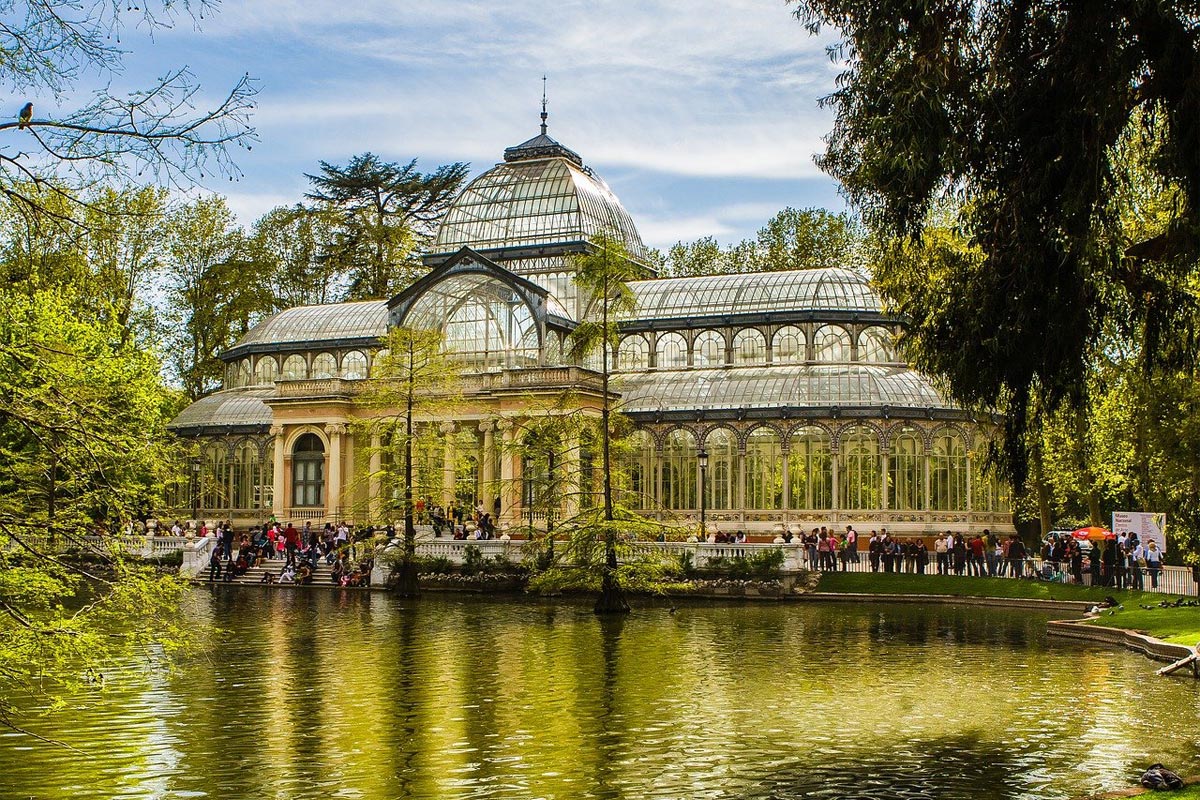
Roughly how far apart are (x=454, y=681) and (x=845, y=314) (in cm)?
3553

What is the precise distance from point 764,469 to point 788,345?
635 centimetres

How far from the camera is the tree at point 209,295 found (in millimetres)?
66250

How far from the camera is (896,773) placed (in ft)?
45.3

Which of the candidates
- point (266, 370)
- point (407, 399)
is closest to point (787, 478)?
point (407, 399)

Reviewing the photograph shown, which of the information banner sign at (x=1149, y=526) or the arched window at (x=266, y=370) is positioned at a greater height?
the arched window at (x=266, y=370)

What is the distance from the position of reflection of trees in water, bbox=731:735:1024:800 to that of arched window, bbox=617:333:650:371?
41236 mm

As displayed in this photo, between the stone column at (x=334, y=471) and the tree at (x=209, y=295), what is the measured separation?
1614 cm

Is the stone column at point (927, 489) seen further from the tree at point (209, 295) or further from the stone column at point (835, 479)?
the tree at point (209, 295)

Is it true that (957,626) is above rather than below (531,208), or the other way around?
below

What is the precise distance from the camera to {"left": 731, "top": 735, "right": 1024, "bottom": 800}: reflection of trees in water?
42.2 feet

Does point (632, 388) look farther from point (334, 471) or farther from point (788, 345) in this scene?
point (334, 471)

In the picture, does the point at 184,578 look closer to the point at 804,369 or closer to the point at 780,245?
the point at 804,369

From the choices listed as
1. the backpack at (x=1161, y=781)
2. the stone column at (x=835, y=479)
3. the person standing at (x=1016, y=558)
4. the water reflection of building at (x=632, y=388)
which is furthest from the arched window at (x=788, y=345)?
the backpack at (x=1161, y=781)

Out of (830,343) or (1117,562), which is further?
(830,343)
